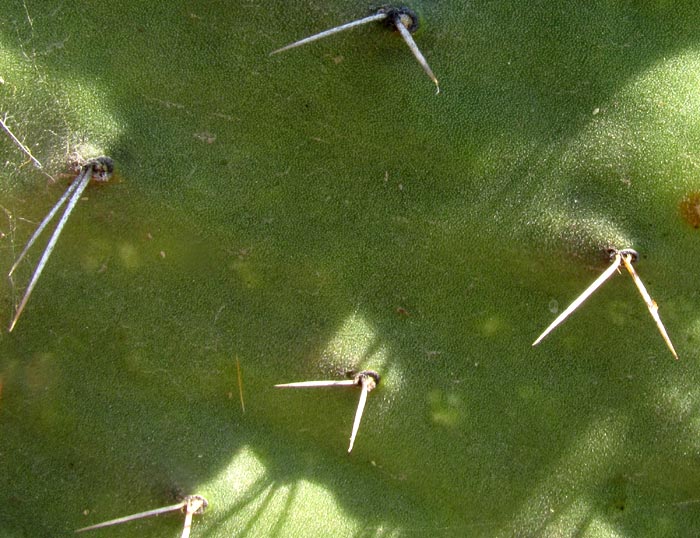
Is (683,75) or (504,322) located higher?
(683,75)

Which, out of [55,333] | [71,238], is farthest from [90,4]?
[55,333]

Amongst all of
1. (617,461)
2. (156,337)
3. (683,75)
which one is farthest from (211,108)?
(617,461)

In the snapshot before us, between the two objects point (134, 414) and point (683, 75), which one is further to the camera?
point (134, 414)

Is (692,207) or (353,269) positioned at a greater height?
(692,207)

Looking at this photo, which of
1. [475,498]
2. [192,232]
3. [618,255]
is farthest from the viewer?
[475,498]

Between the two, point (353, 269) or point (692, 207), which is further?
point (353, 269)

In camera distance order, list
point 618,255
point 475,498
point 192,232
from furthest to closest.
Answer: point 475,498 < point 192,232 < point 618,255

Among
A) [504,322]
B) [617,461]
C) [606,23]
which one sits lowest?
[617,461]

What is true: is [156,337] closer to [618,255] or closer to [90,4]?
[90,4]
